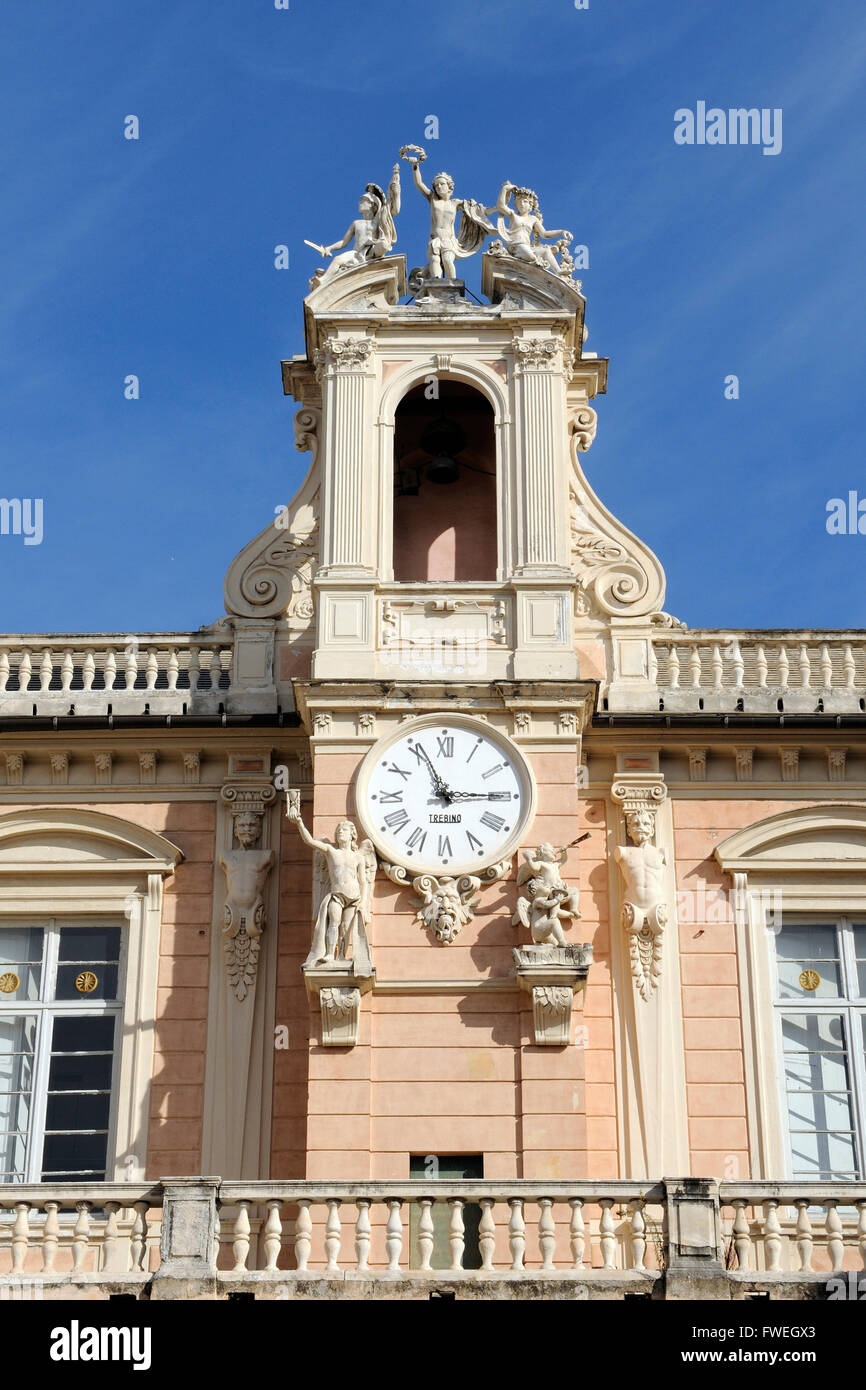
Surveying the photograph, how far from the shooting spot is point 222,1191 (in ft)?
58.1

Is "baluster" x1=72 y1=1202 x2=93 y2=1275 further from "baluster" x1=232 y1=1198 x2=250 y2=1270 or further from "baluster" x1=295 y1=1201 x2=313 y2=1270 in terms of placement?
"baluster" x1=295 y1=1201 x2=313 y2=1270

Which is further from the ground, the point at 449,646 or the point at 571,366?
the point at 571,366

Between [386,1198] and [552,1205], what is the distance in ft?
4.65

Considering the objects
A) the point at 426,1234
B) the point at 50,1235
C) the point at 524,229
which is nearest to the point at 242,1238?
the point at 426,1234

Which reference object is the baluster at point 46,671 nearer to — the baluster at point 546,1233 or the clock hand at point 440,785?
the clock hand at point 440,785

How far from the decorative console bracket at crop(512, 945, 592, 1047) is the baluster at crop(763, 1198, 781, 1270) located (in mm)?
2975

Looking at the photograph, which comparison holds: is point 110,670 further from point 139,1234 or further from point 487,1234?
point 487,1234

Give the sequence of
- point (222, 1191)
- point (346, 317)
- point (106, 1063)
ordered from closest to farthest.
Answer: point (222, 1191), point (106, 1063), point (346, 317)

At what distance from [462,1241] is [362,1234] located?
782mm

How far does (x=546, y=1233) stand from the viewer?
57.8 ft

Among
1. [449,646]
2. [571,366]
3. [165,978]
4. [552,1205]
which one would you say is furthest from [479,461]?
[552,1205]

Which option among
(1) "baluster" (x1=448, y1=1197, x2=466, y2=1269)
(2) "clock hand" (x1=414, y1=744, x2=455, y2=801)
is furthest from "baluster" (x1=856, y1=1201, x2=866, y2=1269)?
(2) "clock hand" (x1=414, y1=744, x2=455, y2=801)

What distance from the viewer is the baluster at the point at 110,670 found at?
23.1 m

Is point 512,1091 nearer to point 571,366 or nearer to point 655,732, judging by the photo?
point 655,732
